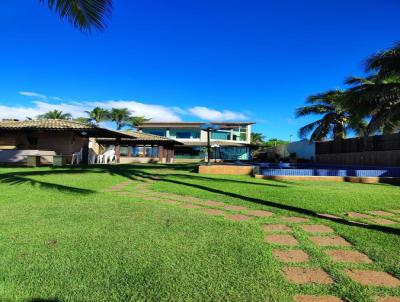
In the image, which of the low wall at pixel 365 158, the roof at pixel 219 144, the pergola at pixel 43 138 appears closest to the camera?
the low wall at pixel 365 158

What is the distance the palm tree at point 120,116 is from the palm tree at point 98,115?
2.85 ft

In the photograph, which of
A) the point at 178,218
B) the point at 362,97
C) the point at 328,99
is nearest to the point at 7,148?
the point at 178,218

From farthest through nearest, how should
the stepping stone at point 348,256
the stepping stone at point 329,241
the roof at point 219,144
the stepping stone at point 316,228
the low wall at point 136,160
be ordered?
1. the roof at point 219,144
2. the low wall at point 136,160
3. the stepping stone at point 316,228
4. the stepping stone at point 329,241
5. the stepping stone at point 348,256

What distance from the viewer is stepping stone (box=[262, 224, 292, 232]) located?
445 centimetres

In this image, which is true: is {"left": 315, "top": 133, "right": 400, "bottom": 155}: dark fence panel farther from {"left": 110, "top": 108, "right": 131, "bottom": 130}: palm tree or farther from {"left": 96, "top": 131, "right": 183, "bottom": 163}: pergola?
{"left": 110, "top": 108, "right": 131, "bottom": 130}: palm tree

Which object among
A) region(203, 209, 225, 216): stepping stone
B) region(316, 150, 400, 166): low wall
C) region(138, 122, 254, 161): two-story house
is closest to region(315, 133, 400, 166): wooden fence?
region(316, 150, 400, 166): low wall

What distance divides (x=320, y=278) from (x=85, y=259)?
2.24 metres

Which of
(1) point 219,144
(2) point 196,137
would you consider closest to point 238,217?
(1) point 219,144

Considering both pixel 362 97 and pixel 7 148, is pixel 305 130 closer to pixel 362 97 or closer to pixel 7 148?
pixel 362 97

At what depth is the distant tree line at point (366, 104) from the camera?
14.3m

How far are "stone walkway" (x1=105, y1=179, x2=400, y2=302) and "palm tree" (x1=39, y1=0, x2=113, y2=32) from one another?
3528 millimetres

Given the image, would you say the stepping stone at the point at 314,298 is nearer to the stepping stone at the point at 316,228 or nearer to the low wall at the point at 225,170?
the stepping stone at the point at 316,228

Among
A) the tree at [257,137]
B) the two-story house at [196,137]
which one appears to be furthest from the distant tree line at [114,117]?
the tree at [257,137]

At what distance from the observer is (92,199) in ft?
21.6
